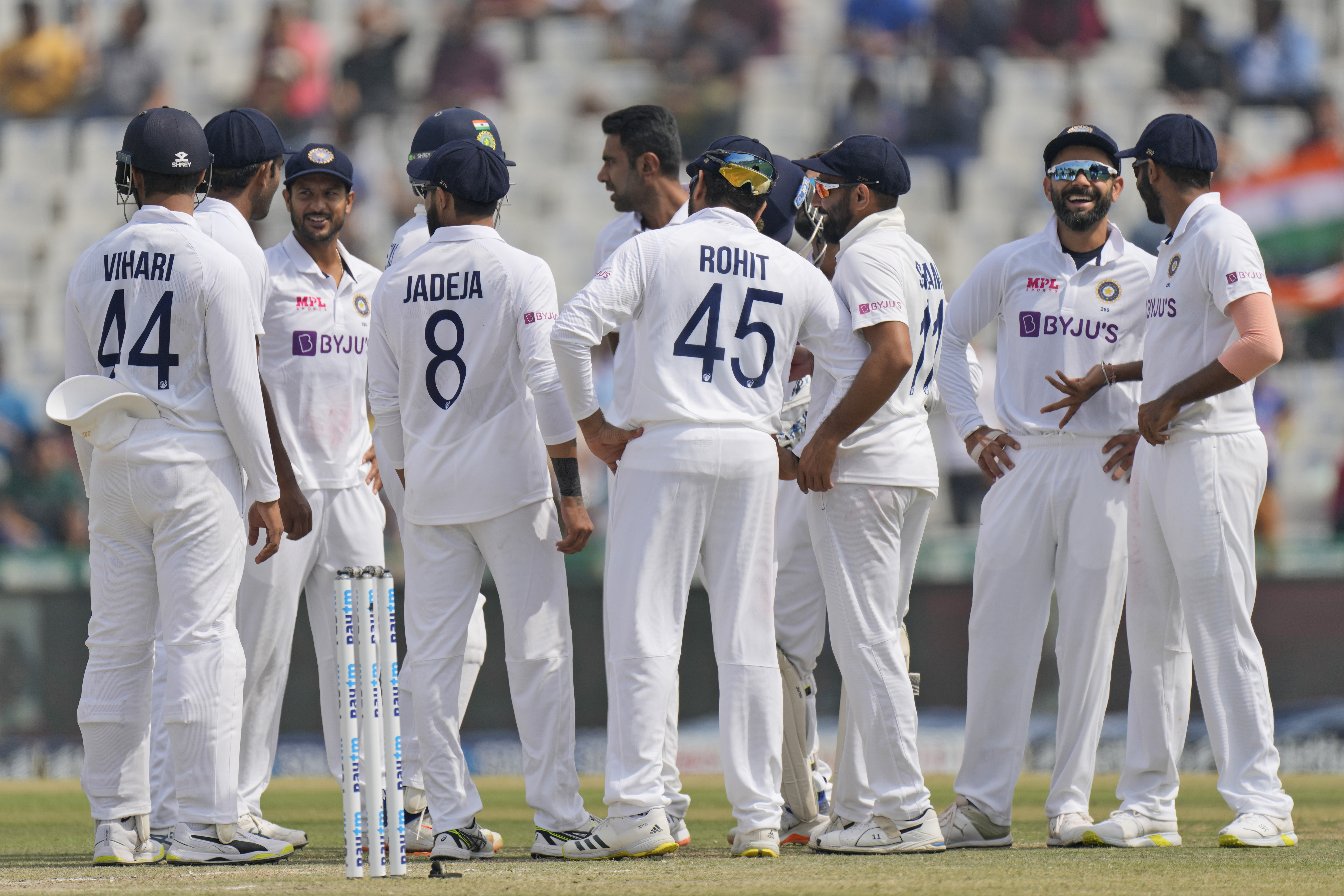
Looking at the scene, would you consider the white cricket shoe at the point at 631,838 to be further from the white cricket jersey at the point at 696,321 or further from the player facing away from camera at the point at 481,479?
the white cricket jersey at the point at 696,321

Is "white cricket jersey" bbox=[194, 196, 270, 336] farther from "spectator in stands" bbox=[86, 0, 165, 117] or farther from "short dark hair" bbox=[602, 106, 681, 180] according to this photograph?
"spectator in stands" bbox=[86, 0, 165, 117]

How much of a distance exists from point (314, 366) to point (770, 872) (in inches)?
97.9

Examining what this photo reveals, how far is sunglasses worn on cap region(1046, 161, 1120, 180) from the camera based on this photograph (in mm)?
5363

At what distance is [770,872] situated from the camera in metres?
4.21

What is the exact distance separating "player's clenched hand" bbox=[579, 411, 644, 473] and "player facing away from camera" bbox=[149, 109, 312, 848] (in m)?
0.96

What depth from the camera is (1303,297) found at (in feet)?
42.4

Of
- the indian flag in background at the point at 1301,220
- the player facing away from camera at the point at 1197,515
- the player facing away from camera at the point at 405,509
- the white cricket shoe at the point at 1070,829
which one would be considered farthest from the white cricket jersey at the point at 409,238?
the indian flag in background at the point at 1301,220

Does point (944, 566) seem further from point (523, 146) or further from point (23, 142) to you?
point (23, 142)

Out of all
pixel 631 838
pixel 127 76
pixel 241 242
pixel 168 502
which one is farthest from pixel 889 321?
pixel 127 76

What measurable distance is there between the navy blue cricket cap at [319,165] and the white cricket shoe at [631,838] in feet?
8.26

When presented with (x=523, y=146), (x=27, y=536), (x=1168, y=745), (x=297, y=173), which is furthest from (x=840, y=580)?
(x=523, y=146)

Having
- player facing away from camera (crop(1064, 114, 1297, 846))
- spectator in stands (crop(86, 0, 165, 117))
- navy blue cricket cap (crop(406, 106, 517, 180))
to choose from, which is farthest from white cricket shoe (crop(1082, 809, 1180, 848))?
spectator in stands (crop(86, 0, 165, 117))

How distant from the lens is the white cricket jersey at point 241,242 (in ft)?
16.8

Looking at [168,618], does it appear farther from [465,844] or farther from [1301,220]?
[1301,220]
